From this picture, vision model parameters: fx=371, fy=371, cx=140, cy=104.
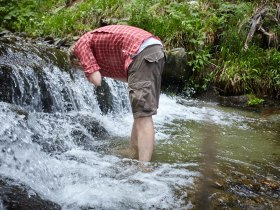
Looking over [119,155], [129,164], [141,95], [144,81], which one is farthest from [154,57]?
[119,155]

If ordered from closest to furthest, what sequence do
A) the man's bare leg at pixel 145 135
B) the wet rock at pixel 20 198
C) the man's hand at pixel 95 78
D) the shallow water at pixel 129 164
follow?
the wet rock at pixel 20 198
the shallow water at pixel 129 164
the man's hand at pixel 95 78
the man's bare leg at pixel 145 135

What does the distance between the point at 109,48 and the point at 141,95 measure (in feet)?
1.81

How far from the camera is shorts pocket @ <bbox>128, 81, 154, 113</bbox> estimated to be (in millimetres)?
3354

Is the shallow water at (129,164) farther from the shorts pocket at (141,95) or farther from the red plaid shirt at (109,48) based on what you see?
the red plaid shirt at (109,48)

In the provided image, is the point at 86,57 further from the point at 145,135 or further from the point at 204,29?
the point at 204,29

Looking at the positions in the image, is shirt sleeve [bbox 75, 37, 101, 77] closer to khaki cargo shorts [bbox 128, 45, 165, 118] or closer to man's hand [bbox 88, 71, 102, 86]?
man's hand [bbox 88, 71, 102, 86]

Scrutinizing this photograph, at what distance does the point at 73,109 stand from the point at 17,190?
336 cm

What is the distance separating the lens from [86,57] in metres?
3.36

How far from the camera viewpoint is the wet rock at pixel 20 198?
2502 millimetres

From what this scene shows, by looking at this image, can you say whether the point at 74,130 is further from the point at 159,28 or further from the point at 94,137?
the point at 159,28

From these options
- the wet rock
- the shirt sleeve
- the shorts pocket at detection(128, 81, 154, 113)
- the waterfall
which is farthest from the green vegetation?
the wet rock

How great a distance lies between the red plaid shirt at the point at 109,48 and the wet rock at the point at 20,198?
3.83ft

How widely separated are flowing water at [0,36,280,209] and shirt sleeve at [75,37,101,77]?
922 millimetres

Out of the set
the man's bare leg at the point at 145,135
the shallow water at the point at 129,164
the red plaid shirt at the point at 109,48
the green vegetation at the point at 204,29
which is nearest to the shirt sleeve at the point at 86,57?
the red plaid shirt at the point at 109,48
